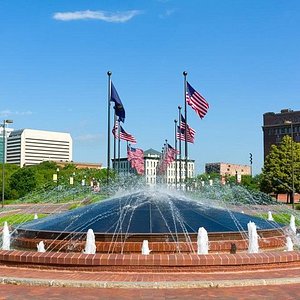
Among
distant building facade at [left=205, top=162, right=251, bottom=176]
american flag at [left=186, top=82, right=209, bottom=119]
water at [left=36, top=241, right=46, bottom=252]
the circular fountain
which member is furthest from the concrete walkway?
distant building facade at [left=205, top=162, right=251, bottom=176]

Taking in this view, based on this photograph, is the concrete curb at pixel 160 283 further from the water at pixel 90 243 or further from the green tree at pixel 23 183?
the green tree at pixel 23 183

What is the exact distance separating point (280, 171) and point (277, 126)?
54.6m

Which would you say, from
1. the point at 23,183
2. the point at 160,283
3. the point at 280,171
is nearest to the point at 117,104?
the point at 160,283

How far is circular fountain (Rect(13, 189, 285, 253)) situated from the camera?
11789mm

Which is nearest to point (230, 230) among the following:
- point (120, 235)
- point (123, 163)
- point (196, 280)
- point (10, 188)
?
point (120, 235)

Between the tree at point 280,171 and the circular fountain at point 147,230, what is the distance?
4854 centimetres

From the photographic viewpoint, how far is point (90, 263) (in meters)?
9.49

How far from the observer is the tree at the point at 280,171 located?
62469mm

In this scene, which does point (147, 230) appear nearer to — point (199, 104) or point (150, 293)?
point (150, 293)

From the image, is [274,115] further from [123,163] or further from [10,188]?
[10,188]

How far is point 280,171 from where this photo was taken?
63.5 meters

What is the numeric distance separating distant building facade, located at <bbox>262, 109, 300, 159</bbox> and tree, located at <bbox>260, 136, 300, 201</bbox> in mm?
49220

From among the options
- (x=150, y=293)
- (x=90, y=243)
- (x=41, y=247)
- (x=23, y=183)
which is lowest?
(x=150, y=293)

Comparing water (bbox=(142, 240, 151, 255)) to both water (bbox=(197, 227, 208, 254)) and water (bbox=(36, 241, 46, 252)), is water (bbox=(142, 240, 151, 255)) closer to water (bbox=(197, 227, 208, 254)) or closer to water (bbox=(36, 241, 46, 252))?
water (bbox=(197, 227, 208, 254))
